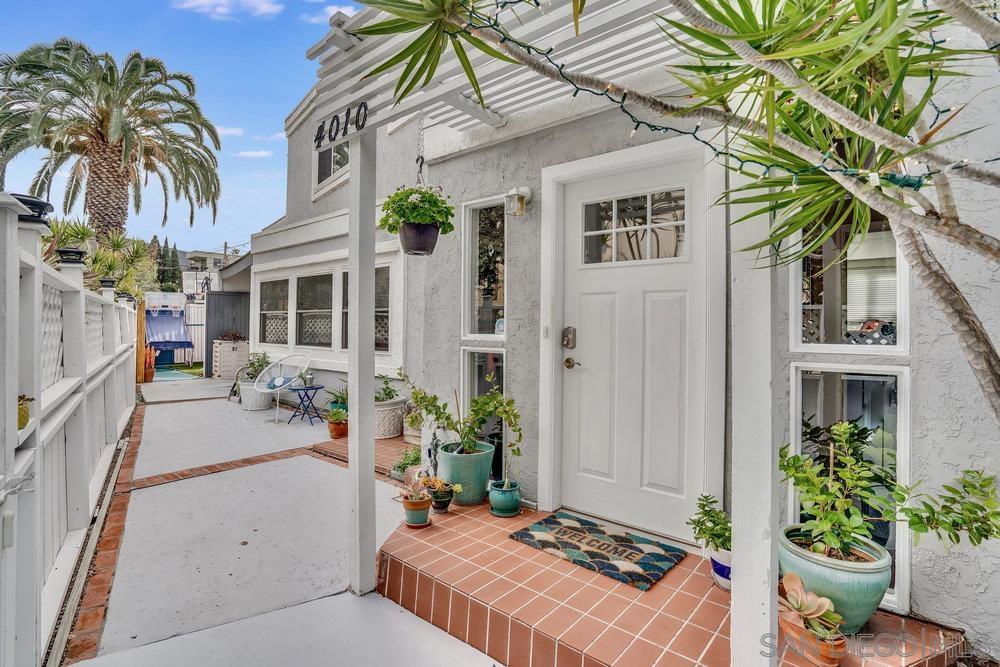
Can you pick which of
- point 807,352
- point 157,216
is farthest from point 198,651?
point 157,216

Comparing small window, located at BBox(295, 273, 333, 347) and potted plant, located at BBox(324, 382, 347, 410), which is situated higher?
small window, located at BBox(295, 273, 333, 347)

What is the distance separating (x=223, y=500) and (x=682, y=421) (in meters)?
3.58

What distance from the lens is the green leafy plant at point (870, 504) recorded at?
182cm

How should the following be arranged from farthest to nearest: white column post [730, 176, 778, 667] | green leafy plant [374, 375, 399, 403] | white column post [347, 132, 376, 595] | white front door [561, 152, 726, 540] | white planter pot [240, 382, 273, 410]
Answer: white planter pot [240, 382, 273, 410], green leafy plant [374, 375, 399, 403], white front door [561, 152, 726, 540], white column post [347, 132, 376, 595], white column post [730, 176, 778, 667]

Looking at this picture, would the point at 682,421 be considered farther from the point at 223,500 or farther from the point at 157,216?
the point at 157,216

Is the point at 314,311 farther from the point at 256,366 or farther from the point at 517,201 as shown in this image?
the point at 517,201

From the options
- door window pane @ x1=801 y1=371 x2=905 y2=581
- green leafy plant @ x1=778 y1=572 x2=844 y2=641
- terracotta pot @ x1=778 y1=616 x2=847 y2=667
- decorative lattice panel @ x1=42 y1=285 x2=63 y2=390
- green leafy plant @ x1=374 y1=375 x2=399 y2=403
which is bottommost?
terracotta pot @ x1=778 y1=616 x2=847 y2=667

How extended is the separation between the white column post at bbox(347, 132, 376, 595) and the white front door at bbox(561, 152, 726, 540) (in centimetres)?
131

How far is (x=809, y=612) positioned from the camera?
1828 mm

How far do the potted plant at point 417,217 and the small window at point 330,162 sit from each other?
4898mm

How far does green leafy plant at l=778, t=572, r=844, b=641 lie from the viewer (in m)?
1.79

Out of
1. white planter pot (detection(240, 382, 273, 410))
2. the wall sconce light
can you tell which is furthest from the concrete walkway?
white planter pot (detection(240, 382, 273, 410))

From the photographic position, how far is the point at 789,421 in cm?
241

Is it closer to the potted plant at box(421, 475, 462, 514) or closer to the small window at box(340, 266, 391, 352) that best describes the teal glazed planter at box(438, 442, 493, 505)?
the potted plant at box(421, 475, 462, 514)
